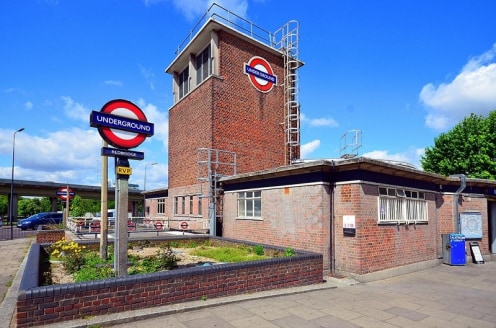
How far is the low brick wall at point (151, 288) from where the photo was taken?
5938 millimetres

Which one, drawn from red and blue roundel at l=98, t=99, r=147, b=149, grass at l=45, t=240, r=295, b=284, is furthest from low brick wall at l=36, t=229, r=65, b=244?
red and blue roundel at l=98, t=99, r=147, b=149

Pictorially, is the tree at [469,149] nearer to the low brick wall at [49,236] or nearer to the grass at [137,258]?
the grass at [137,258]

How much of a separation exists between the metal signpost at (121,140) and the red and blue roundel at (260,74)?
50.6ft

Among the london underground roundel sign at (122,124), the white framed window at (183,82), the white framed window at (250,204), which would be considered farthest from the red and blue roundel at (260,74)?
the london underground roundel sign at (122,124)

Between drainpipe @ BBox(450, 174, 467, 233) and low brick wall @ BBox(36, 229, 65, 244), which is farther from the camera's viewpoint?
low brick wall @ BBox(36, 229, 65, 244)

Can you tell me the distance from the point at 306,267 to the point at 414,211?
6.67 m

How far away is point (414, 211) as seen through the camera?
13.6 meters

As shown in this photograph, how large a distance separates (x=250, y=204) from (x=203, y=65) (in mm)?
12030

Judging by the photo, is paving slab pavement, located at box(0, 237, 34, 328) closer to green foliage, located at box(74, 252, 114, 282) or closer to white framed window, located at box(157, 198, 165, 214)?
green foliage, located at box(74, 252, 114, 282)

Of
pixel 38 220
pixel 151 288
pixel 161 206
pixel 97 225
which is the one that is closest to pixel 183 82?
pixel 161 206

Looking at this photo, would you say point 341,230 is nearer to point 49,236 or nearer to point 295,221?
point 295,221

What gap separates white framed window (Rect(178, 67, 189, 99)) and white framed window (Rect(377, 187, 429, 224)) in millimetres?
18216

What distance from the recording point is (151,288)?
699cm

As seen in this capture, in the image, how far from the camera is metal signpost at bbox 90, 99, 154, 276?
26.2ft
